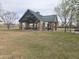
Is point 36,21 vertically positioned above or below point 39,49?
above

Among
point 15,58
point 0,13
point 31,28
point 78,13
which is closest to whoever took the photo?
point 15,58

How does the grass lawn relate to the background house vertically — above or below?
below

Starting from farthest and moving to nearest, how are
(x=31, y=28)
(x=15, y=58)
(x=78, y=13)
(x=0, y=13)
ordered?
(x=0, y=13)
(x=31, y=28)
(x=78, y=13)
(x=15, y=58)

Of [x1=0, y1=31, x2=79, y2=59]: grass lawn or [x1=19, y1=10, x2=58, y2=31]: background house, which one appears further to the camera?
[x1=19, y1=10, x2=58, y2=31]: background house

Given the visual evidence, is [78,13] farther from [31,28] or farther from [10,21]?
[10,21]

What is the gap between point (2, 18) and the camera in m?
62.6

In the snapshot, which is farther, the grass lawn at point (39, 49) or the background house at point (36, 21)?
the background house at point (36, 21)

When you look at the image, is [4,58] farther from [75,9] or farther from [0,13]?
[0,13]

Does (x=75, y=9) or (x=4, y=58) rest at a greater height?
(x=75, y=9)

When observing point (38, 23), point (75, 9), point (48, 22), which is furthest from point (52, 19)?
point (75, 9)

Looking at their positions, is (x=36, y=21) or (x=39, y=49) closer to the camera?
(x=39, y=49)

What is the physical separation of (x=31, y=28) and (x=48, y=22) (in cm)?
520

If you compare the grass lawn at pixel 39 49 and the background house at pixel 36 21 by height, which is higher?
the background house at pixel 36 21

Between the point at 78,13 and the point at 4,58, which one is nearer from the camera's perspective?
the point at 4,58
